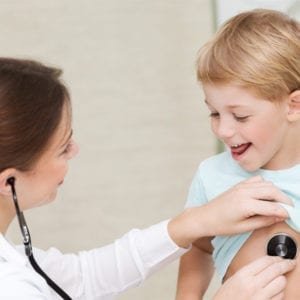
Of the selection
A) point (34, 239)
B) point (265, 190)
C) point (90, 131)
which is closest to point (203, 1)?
point (90, 131)

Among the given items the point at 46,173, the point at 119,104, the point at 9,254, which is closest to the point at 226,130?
the point at 46,173

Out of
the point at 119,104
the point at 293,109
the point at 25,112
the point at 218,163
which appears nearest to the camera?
the point at 25,112

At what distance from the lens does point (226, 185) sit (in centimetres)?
162

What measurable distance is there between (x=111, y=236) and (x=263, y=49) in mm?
1462

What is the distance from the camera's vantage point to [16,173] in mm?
1461

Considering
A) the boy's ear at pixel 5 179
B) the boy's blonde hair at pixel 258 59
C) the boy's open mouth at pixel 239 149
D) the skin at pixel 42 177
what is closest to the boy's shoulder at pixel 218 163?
the boy's open mouth at pixel 239 149

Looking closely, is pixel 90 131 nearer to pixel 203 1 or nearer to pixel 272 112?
pixel 203 1

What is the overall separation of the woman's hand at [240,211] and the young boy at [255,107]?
0.19ft

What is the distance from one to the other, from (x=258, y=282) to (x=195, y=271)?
0.88 ft

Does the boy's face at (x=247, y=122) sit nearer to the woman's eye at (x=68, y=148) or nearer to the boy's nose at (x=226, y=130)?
the boy's nose at (x=226, y=130)

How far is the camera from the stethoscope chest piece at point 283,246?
1512 mm

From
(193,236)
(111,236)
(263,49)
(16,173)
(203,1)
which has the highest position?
(203,1)

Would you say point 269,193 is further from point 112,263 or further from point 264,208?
point 112,263

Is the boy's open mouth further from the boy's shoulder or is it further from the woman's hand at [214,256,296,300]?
the woman's hand at [214,256,296,300]
